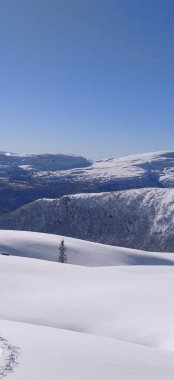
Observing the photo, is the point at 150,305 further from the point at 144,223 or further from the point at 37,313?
the point at 144,223

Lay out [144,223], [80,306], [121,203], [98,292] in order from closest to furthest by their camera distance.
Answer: [80,306], [98,292], [144,223], [121,203]

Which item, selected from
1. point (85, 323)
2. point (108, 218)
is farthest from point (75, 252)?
point (108, 218)

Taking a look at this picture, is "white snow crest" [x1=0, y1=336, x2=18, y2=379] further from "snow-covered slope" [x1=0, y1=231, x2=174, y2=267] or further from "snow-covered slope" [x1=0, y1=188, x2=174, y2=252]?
"snow-covered slope" [x1=0, y1=188, x2=174, y2=252]

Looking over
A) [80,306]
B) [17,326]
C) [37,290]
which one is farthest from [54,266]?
[17,326]

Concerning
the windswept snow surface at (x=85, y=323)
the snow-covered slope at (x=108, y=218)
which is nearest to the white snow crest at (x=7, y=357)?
the windswept snow surface at (x=85, y=323)

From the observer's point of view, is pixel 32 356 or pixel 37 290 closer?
pixel 32 356

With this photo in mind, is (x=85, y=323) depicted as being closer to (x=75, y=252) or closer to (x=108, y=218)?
(x=75, y=252)
